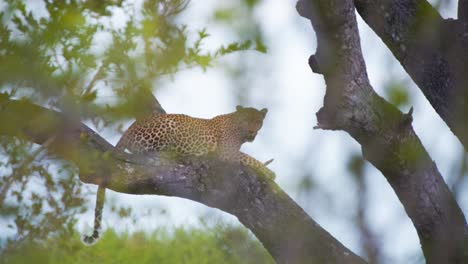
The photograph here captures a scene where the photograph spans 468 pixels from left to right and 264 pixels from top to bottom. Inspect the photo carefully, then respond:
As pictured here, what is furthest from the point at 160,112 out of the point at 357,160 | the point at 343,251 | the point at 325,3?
the point at 357,160

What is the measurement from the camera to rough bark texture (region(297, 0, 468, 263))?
4.93m

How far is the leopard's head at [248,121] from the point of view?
818cm

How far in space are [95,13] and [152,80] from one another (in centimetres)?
71

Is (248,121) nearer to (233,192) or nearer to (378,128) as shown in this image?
(233,192)

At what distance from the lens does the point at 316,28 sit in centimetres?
498

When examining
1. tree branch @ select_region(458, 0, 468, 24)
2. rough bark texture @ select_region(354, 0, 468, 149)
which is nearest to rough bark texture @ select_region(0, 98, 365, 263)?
rough bark texture @ select_region(354, 0, 468, 149)

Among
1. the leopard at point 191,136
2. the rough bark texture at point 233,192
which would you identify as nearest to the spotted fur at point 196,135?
the leopard at point 191,136

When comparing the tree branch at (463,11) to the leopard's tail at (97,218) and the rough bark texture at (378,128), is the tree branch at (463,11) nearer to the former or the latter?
the rough bark texture at (378,128)

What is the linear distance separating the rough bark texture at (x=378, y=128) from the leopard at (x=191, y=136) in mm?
1465

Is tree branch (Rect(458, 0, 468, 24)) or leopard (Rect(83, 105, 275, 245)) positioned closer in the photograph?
tree branch (Rect(458, 0, 468, 24))

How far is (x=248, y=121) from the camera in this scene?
825 cm

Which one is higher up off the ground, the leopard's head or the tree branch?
the leopard's head

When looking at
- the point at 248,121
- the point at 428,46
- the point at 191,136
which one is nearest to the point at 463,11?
the point at 428,46

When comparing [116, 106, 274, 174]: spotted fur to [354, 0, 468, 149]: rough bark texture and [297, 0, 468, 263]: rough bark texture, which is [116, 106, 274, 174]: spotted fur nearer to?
[354, 0, 468, 149]: rough bark texture
